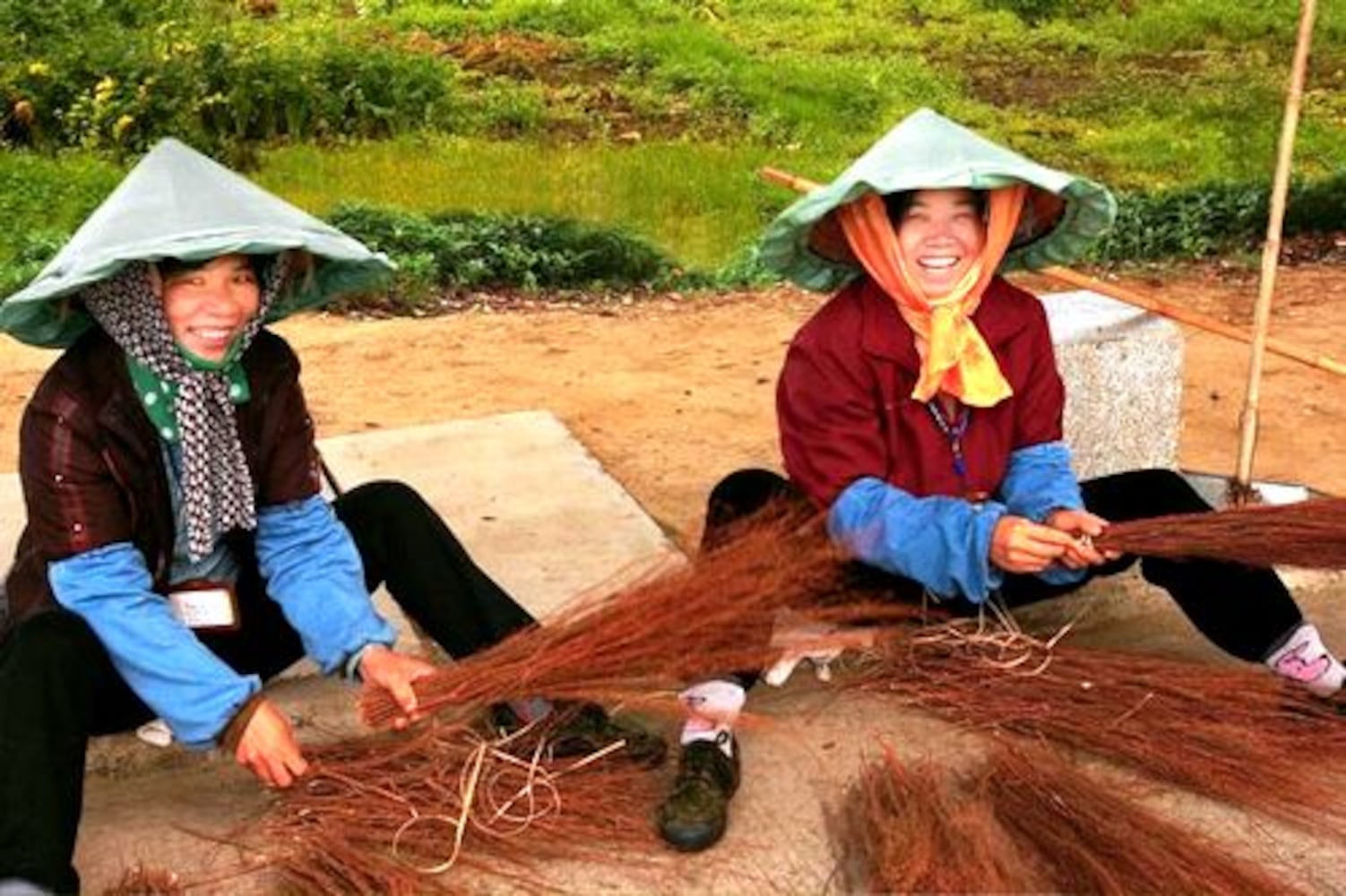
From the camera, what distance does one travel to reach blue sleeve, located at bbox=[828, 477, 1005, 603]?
267 centimetres

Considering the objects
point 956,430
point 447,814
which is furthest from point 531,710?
point 956,430

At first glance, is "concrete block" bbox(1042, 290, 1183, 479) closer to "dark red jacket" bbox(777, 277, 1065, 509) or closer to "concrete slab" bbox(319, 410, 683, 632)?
"dark red jacket" bbox(777, 277, 1065, 509)

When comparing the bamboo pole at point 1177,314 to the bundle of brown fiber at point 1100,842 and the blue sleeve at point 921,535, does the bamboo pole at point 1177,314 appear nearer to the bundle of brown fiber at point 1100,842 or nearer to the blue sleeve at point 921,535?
the blue sleeve at point 921,535

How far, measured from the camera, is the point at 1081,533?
2.72m

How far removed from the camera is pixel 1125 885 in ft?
7.42

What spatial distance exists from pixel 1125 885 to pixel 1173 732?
1.51ft

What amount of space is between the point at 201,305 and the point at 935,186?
3.66 ft

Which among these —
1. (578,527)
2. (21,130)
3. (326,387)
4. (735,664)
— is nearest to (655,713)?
(735,664)

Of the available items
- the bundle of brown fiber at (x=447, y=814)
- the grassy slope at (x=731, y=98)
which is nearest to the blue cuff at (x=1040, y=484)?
the bundle of brown fiber at (x=447, y=814)

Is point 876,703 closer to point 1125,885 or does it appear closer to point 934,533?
point 934,533

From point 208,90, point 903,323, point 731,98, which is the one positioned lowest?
point 731,98

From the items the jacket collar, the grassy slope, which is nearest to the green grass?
the grassy slope

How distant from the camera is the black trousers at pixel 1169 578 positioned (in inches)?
110

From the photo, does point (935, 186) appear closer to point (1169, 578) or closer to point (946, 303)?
point (946, 303)
